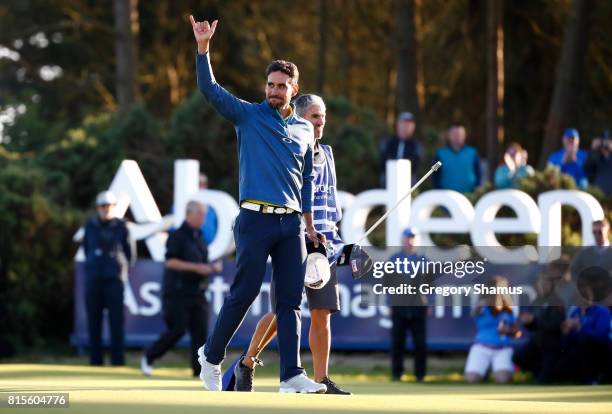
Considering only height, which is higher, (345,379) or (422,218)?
(422,218)

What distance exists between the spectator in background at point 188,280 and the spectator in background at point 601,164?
5347mm

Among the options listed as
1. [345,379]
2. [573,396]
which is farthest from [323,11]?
[573,396]

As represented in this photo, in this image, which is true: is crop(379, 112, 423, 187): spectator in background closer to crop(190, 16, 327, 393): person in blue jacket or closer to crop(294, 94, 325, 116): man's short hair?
crop(294, 94, 325, 116): man's short hair

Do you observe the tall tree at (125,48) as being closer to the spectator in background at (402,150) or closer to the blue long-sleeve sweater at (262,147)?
the spectator in background at (402,150)

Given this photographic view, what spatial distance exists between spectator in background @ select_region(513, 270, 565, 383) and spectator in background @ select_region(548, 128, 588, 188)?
9.92ft

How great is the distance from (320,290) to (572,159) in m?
9.63

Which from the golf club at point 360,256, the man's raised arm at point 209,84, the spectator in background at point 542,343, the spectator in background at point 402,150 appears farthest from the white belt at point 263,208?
the spectator in background at point 402,150

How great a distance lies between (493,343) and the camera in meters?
17.0

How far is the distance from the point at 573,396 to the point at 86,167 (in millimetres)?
12185

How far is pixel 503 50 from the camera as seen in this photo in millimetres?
27359

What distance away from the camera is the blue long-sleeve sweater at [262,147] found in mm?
9727

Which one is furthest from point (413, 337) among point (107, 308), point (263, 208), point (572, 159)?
point (263, 208)

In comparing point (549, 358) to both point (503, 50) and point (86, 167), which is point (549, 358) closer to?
point (86, 167)

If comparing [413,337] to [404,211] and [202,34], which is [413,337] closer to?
[404,211]
